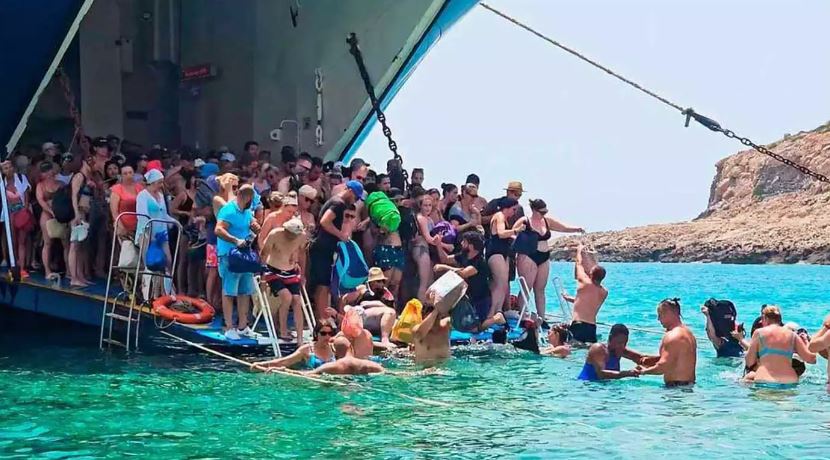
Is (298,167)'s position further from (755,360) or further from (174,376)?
(755,360)

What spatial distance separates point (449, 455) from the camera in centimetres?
748

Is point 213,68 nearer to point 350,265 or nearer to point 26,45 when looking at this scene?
point 26,45

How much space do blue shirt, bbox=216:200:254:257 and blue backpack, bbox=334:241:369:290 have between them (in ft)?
4.35

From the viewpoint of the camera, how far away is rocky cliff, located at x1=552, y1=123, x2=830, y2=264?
299 ft

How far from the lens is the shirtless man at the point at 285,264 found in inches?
421

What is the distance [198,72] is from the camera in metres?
17.9

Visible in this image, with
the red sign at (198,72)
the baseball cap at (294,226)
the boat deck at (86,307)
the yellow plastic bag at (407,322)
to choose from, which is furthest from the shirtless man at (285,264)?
the red sign at (198,72)

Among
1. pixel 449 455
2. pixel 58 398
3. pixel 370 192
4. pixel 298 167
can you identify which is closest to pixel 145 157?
pixel 298 167

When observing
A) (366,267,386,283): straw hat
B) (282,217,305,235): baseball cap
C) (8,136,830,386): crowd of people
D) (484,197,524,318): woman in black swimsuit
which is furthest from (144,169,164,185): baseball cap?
(484,197,524,318): woman in black swimsuit

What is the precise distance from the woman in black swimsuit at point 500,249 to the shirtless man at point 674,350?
9.91 feet

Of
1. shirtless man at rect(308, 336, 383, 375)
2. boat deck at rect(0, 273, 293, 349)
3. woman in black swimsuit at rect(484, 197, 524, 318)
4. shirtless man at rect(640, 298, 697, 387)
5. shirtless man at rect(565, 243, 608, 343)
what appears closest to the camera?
shirtless man at rect(640, 298, 697, 387)

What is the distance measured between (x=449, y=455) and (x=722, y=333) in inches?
250

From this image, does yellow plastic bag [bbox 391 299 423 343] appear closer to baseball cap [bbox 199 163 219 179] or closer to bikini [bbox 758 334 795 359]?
→ baseball cap [bbox 199 163 219 179]

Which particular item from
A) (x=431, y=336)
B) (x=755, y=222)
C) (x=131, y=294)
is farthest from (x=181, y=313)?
(x=755, y=222)
